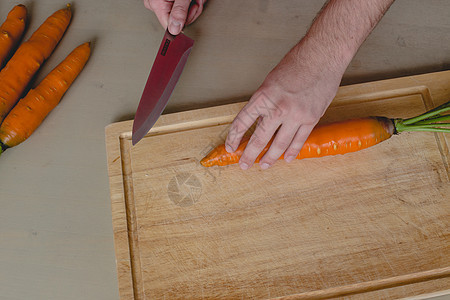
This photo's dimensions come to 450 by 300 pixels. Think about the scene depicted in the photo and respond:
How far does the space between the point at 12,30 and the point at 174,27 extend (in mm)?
697

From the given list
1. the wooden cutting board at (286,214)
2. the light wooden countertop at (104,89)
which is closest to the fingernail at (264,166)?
the wooden cutting board at (286,214)

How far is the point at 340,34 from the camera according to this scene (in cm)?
97

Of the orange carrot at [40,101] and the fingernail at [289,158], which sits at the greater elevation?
the orange carrot at [40,101]

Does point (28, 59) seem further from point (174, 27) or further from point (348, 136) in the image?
point (348, 136)

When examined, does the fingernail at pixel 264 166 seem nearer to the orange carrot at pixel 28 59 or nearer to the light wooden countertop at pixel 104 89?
the light wooden countertop at pixel 104 89

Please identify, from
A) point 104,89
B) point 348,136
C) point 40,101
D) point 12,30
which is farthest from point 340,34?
point 12,30

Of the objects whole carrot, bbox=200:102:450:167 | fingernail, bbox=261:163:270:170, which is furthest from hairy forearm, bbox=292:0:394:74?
fingernail, bbox=261:163:270:170

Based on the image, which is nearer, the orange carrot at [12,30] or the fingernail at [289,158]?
the fingernail at [289,158]

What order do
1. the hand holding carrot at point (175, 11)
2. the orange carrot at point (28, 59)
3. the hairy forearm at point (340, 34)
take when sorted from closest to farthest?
1. the hairy forearm at point (340, 34)
2. the hand holding carrot at point (175, 11)
3. the orange carrot at point (28, 59)

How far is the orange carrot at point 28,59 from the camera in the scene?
3.80 ft

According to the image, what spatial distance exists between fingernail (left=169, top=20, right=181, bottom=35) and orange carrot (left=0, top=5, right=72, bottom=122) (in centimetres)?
55

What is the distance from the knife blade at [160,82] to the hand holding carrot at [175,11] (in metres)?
0.04

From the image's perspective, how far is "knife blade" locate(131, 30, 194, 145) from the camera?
1.01 m

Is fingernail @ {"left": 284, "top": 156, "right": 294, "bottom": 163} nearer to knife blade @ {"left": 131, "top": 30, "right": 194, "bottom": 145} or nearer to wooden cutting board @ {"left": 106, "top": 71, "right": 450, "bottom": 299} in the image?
wooden cutting board @ {"left": 106, "top": 71, "right": 450, "bottom": 299}
